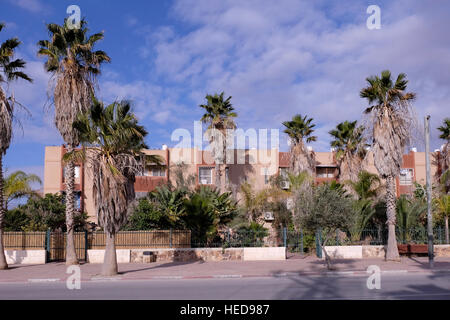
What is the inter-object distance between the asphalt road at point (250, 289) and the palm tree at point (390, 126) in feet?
17.9

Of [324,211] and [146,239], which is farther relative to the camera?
[146,239]

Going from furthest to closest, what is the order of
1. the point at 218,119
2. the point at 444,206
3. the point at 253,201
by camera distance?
the point at 218,119, the point at 253,201, the point at 444,206

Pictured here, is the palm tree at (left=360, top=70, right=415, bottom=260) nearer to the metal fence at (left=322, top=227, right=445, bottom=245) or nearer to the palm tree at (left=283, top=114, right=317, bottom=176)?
the metal fence at (left=322, top=227, right=445, bottom=245)

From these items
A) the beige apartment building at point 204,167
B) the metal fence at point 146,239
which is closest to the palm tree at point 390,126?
the metal fence at point 146,239

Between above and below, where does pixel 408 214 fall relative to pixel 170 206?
below

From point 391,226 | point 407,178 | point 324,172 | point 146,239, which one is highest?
point 324,172

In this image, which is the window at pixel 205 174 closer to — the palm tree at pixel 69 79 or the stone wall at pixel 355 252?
the stone wall at pixel 355 252

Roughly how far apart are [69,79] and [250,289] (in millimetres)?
13409

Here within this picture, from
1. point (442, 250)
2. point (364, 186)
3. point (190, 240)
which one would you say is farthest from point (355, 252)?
point (190, 240)

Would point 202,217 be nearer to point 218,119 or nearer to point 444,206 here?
point 218,119

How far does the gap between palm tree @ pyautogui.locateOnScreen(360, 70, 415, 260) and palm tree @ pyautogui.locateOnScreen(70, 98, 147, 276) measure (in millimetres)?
12183

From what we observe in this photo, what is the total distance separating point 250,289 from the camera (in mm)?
13359

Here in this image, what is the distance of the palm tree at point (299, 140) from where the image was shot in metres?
34.8

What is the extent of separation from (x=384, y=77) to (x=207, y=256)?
43.1 ft
